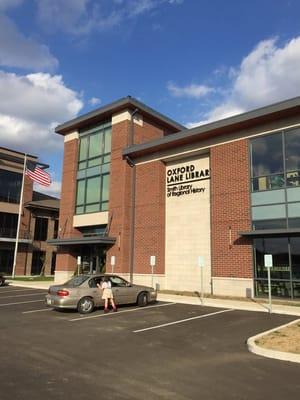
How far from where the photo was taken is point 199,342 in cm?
1024

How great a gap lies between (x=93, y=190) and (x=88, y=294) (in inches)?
557

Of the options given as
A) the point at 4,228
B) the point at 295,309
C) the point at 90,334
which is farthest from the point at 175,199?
the point at 4,228

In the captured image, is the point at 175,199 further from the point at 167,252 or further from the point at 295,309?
the point at 295,309

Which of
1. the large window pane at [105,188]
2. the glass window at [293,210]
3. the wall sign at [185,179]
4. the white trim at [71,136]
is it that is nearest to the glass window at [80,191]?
the large window pane at [105,188]

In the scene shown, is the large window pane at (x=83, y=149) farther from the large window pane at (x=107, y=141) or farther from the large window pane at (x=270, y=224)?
the large window pane at (x=270, y=224)

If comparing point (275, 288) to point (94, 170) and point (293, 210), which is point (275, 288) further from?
point (94, 170)

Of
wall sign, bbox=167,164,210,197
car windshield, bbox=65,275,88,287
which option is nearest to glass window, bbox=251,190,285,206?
wall sign, bbox=167,164,210,197

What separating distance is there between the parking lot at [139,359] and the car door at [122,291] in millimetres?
1711

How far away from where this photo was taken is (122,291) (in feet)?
53.8

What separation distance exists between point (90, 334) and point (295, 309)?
8.46 m

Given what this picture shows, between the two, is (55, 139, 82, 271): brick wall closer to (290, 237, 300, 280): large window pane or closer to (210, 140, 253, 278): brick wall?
(210, 140, 253, 278): brick wall

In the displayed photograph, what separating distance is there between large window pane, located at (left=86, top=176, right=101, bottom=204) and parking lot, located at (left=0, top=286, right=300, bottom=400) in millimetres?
14328

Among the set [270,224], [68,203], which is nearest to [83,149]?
[68,203]

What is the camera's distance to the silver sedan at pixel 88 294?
49.1ft
